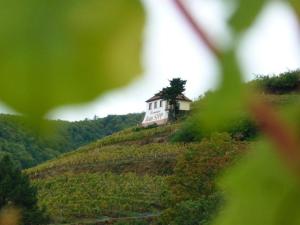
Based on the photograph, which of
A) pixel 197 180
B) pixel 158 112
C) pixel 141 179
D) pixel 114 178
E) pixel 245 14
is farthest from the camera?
pixel 158 112

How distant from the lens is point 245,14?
0.31ft

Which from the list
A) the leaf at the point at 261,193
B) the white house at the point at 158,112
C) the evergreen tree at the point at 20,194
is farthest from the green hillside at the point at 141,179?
the leaf at the point at 261,193

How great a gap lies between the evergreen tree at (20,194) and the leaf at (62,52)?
8.45 metres

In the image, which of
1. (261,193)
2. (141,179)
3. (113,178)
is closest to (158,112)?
(113,178)

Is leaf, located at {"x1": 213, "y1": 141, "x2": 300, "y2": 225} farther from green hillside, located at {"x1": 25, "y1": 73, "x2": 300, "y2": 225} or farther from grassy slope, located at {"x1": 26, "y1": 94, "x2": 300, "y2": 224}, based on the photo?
grassy slope, located at {"x1": 26, "y1": 94, "x2": 300, "y2": 224}

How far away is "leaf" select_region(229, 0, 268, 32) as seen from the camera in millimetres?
92

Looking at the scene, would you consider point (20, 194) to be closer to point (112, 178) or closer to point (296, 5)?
point (112, 178)

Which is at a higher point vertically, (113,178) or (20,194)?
(113,178)

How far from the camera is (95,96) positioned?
4.2 inches

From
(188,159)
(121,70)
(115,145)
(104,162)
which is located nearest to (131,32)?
(121,70)

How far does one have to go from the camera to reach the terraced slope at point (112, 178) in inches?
365

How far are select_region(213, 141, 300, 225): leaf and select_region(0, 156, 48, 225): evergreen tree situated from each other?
844 centimetres

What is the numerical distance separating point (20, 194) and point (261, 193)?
879cm

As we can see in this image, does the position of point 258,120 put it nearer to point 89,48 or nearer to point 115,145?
point 89,48
